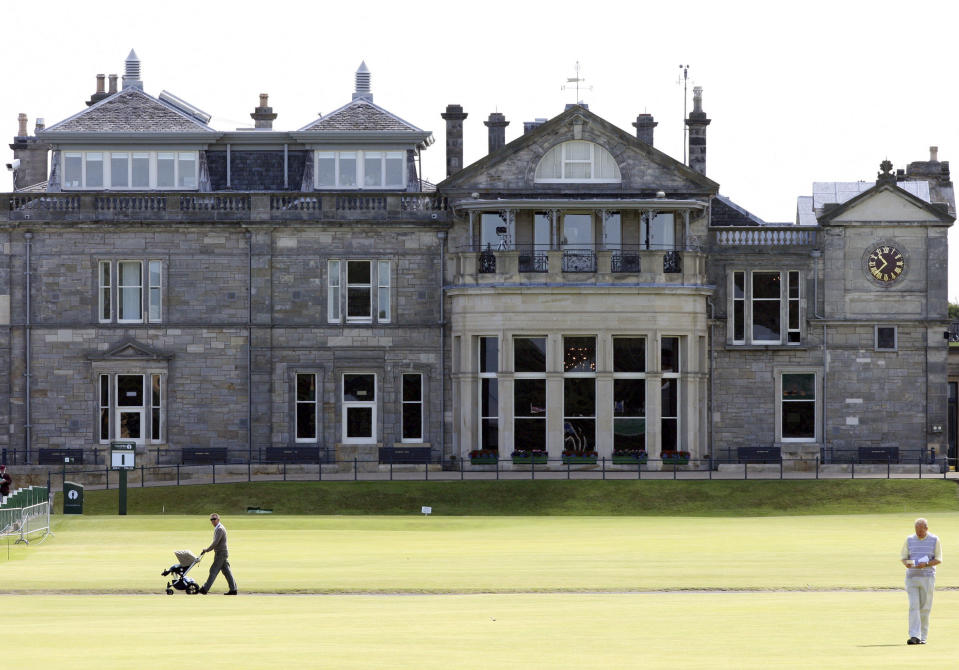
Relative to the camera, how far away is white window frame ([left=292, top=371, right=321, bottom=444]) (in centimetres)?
5778

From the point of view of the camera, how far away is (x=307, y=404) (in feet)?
190

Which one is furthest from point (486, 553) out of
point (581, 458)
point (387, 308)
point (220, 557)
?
point (387, 308)

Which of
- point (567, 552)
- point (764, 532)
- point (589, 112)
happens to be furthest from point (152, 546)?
point (589, 112)

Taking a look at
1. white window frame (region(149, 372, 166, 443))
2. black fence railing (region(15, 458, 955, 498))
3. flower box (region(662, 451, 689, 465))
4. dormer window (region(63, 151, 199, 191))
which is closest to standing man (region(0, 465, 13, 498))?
black fence railing (region(15, 458, 955, 498))

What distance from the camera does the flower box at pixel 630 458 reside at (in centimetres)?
5512

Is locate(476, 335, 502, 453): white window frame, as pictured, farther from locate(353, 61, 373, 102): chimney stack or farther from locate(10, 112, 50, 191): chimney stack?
locate(10, 112, 50, 191): chimney stack

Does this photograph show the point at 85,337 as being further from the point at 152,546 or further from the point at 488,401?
the point at 152,546

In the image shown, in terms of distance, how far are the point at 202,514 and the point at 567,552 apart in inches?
574

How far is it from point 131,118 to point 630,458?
19.5 metres

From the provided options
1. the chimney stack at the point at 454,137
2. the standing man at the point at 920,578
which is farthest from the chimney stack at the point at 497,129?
the standing man at the point at 920,578

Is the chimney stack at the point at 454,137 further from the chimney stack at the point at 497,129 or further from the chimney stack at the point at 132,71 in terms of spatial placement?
the chimney stack at the point at 132,71

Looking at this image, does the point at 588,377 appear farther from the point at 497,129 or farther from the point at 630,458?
the point at 497,129

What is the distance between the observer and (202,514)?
49219mm

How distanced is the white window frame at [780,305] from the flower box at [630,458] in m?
5.22
